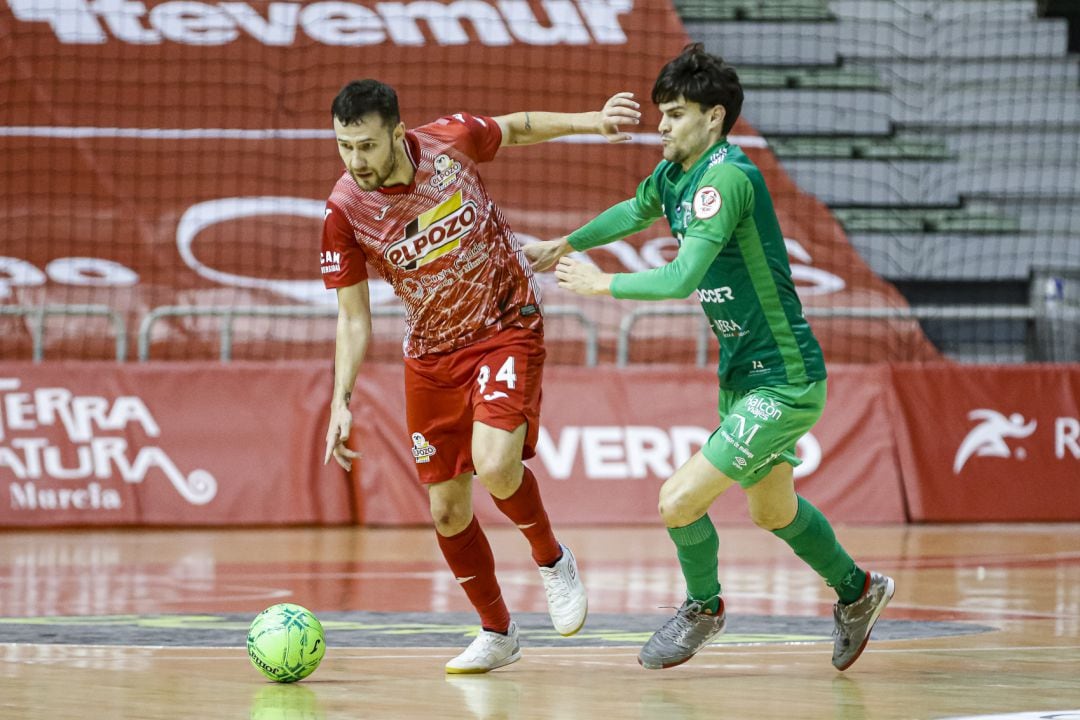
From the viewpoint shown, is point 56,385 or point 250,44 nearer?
point 56,385

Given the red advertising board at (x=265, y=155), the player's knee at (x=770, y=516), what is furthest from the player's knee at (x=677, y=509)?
the red advertising board at (x=265, y=155)

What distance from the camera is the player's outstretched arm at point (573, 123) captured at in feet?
20.0

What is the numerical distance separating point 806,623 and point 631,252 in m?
9.27

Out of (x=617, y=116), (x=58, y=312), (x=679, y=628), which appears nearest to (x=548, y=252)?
(x=617, y=116)

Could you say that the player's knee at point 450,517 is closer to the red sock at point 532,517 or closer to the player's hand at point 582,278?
the red sock at point 532,517

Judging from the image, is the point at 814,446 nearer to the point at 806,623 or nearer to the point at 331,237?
the point at 806,623

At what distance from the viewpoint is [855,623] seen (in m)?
5.81

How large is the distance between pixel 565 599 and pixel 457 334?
107 centimetres

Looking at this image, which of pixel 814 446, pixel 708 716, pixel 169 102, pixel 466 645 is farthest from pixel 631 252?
pixel 708 716

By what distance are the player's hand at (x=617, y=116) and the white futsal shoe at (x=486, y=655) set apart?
1925 millimetres

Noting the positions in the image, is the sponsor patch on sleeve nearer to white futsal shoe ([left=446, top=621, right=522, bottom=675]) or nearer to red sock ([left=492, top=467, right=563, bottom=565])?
red sock ([left=492, top=467, right=563, bottom=565])

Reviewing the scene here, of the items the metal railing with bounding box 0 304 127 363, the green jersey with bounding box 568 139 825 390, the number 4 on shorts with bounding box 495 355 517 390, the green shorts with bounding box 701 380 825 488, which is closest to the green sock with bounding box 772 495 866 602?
the green shorts with bounding box 701 380 825 488

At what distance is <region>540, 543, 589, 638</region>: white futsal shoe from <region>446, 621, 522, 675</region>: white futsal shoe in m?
0.19

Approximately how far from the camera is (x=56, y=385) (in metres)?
12.4
